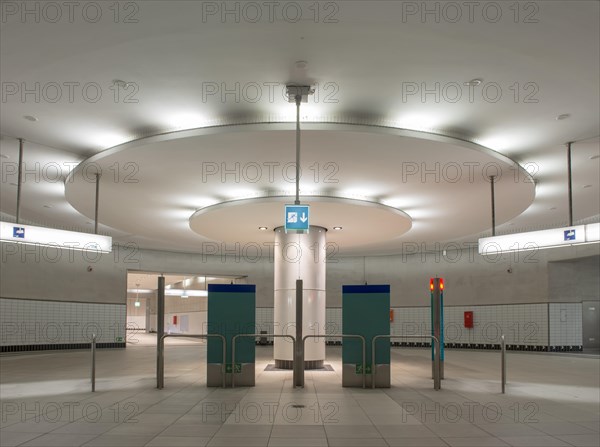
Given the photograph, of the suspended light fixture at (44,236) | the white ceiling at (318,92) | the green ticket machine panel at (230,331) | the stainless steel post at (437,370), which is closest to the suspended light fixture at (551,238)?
the white ceiling at (318,92)

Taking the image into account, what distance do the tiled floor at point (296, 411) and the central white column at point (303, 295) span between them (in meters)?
1.19

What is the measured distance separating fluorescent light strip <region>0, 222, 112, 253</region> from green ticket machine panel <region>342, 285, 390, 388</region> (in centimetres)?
522

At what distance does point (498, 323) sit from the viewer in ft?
67.8

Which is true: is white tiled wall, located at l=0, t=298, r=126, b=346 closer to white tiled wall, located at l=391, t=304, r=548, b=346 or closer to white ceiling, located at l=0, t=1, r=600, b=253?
white ceiling, located at l=0, t=1, r=600, b=253

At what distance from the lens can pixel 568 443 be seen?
5.74m

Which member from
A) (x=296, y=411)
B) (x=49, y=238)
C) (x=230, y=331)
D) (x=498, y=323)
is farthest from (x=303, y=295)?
(x=498, y=323)

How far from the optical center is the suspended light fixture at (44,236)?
393 inches

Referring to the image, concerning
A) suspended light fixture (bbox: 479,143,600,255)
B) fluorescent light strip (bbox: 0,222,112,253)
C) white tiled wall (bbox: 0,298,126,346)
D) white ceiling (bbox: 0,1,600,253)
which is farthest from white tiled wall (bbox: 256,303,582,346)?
fluorescent light strip (bbox: 0,222,112,253)

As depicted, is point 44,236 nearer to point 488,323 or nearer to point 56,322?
point 56,322

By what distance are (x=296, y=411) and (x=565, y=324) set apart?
14.5m

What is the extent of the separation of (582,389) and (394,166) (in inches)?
205

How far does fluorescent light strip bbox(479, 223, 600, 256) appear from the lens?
9.76 meters

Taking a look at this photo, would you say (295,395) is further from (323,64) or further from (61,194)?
(61,194)

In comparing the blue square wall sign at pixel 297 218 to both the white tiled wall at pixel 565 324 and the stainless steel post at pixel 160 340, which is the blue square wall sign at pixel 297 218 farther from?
the white tiled wall at pixel 565 324
